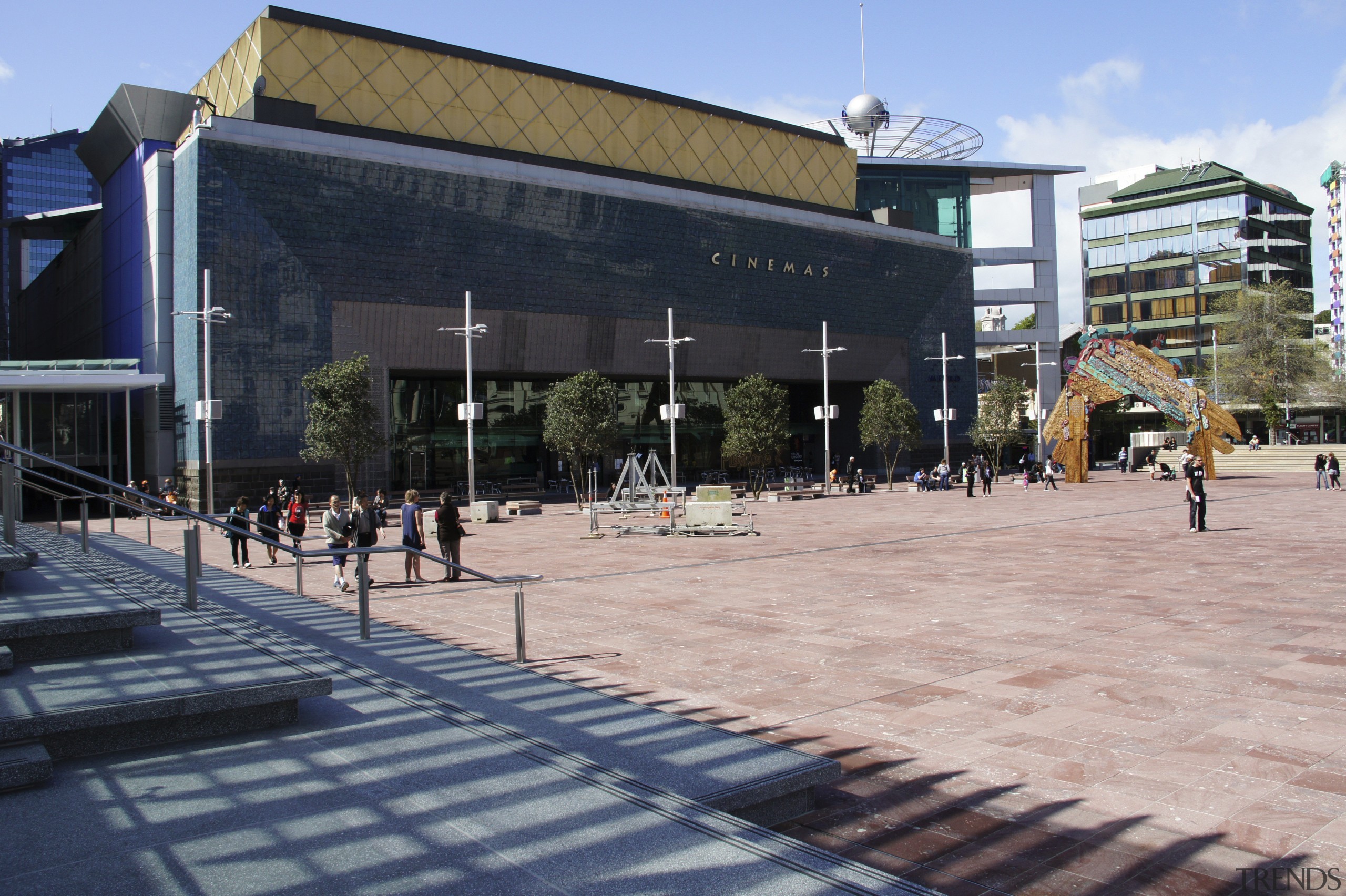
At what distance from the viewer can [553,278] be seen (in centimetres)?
4481

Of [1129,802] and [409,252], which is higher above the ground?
[409,252]

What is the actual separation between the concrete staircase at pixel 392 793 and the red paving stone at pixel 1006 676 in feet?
3.02

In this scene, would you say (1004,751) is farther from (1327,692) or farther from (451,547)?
(451,547)

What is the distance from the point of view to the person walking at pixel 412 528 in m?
15.4

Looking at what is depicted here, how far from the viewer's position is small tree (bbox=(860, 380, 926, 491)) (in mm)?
48500

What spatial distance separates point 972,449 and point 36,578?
202ft

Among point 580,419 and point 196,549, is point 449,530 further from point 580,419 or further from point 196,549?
point 580,419

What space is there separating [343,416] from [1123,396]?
33721 mm

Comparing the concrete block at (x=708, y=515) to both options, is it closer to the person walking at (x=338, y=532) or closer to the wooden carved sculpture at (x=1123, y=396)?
the person walking at (x=338, y=532)

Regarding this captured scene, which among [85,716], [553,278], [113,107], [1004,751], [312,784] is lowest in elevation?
[1004,751]

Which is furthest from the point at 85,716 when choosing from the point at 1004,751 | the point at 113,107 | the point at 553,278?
the point at 113,107

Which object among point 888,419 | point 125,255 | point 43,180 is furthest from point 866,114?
point 43,180

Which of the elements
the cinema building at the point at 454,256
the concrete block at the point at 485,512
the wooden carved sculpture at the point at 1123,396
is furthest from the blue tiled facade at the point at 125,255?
the wooden carved sculpture at the point at 1123,396

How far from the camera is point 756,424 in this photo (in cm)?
4162
